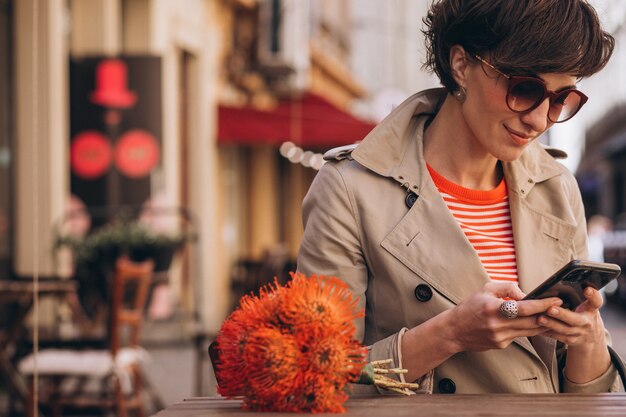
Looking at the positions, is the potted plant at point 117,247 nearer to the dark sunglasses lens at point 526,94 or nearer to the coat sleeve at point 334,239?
the coat sleeve at point 334,239

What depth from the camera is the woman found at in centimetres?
241

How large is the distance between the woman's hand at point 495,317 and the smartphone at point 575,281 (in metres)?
0.02

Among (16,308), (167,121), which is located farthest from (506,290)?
(167,121)

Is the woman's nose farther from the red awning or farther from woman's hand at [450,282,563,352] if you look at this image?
the red awning

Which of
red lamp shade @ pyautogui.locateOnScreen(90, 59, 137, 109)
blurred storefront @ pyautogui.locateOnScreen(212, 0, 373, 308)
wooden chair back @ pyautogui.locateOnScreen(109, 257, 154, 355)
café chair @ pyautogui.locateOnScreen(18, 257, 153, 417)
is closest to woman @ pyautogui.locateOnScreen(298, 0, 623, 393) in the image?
café chair @ pyautogui.locateOnScreen(18, 257, 153, 417)

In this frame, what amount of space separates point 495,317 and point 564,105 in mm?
534

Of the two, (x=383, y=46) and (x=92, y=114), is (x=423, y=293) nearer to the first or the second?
(x=92, y=114)

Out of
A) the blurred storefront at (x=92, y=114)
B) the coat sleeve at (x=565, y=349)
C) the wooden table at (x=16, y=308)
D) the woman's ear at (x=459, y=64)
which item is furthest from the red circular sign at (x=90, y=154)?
the woman's ear at (x=459, y=64)

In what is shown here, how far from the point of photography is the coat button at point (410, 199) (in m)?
2.62

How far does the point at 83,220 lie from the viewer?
1088cm

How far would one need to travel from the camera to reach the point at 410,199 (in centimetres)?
262

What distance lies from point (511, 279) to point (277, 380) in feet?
2.84

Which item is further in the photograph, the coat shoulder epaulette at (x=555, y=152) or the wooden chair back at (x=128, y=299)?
the wooden chair back at (x=128, y=299)

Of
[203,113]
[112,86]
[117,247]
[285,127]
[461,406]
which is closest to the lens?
[461,406]
